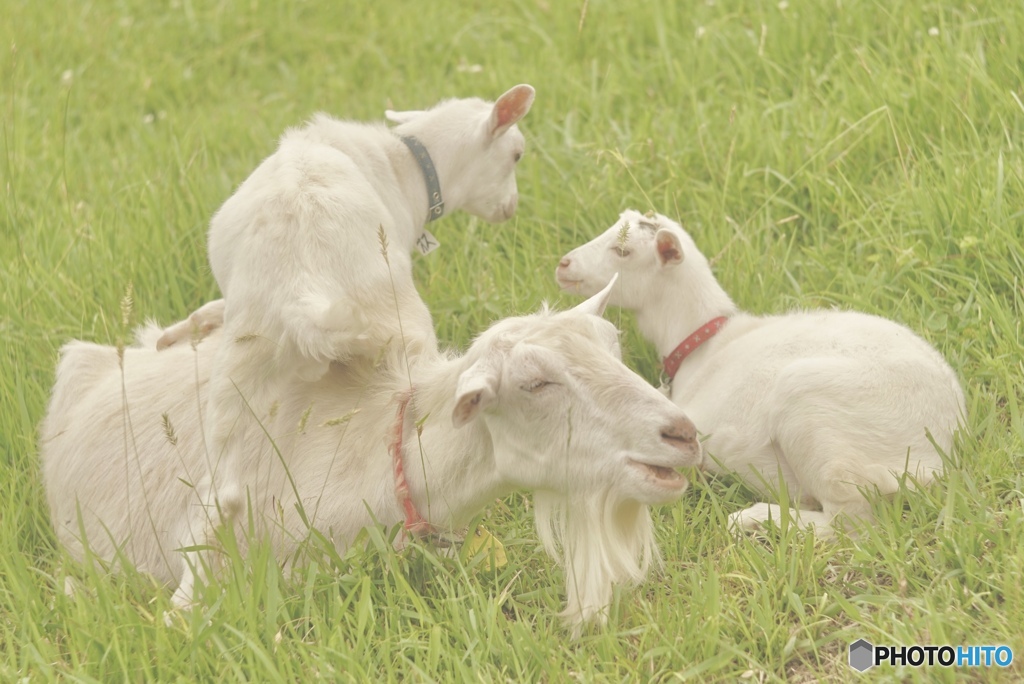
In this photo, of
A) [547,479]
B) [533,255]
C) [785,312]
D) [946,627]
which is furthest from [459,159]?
[946,627]

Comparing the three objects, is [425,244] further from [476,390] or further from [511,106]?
[476,390]

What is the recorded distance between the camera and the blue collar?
13.5 ft

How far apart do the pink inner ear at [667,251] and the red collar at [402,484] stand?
1268mm

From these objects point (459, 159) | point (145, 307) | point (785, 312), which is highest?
point (459, 159)

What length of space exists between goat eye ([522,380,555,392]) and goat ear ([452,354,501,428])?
66 millimetres

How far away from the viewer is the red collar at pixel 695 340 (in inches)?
161

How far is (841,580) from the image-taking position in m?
3.01

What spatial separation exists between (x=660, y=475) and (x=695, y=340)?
4.46ft

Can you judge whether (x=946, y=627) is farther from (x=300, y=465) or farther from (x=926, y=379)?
(x=300, y=465)

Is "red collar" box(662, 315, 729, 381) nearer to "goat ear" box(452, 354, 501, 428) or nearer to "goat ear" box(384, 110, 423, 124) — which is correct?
"goat ear" box(384, 110, 423, 124)

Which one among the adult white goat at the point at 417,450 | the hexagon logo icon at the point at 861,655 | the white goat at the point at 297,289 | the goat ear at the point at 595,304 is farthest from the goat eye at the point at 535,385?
the hexagon logo icon at the point at 861,655

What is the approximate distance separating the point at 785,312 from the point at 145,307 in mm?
2365

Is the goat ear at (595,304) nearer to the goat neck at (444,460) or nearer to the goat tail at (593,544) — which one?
the goat neck at (444,460)

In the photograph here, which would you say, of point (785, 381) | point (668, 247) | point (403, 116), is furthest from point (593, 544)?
point (403, 116)
